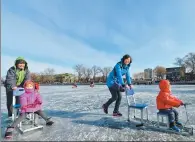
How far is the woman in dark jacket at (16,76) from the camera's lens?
459cm

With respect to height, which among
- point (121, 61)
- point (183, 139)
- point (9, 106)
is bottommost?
point (183, 139)

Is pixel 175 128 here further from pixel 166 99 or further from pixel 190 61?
pixel 190 61

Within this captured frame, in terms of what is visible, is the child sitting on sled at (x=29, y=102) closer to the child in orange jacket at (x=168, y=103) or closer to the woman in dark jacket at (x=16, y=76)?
the woman in dark jacket at (x=16, y=76)

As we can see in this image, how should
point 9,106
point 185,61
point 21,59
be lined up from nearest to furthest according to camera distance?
point 21,59 < point 9,106 < point 185,61

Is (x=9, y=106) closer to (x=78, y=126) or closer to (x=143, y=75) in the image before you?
(x=78, y=126)

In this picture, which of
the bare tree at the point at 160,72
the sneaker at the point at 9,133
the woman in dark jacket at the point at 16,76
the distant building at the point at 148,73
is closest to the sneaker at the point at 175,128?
the sneaker at the point at 9,133

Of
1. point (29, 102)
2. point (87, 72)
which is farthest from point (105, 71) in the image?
point (29, 102)

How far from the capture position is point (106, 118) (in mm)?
4859

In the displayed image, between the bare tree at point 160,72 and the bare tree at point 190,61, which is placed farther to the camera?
the bare tree at point 160,72

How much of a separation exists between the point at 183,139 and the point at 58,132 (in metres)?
2.14

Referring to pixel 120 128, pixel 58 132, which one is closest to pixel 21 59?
pixel 58 132

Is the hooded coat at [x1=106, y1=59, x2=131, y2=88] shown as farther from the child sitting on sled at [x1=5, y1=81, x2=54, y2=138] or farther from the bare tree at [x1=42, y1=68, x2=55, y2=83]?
the bare tree at [x1=42, y1=68, x2=55, y2=83]

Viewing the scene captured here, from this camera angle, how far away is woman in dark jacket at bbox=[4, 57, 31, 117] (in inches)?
181

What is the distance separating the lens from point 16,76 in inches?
189
